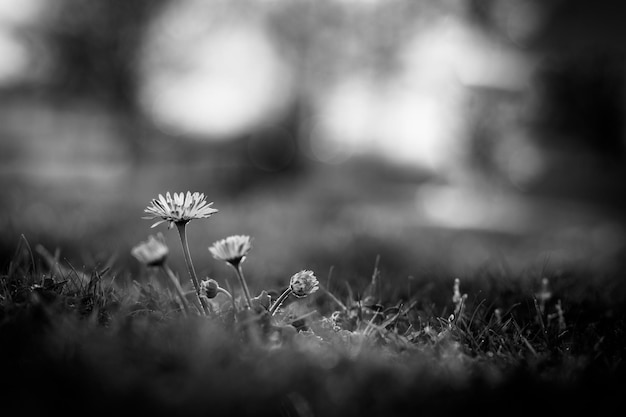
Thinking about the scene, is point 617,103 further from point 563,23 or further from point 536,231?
point 536,231

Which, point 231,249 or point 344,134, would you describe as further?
point 344,134

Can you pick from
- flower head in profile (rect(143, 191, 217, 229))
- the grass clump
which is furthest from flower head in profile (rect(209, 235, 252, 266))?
flower head in profile (rect(143, 191, 217, 229))

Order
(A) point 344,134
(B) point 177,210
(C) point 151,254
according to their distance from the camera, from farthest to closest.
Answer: (A) point 344,134 < (B) point 177,210 < (C) point 151,254

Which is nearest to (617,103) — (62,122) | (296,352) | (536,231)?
(536,231)

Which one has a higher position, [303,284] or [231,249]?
[231,249]

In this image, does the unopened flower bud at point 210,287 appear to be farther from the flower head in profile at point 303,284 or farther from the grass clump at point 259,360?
the flower head in profile at point 303,284

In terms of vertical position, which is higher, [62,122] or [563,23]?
[563,23]

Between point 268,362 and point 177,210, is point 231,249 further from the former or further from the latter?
point 268,362

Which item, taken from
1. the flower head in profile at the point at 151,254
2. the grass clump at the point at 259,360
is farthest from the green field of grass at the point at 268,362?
the flower head in profile at the point at 151,254

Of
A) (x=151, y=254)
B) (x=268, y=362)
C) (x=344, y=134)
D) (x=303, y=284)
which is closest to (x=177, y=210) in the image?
(x=151, y=254)
